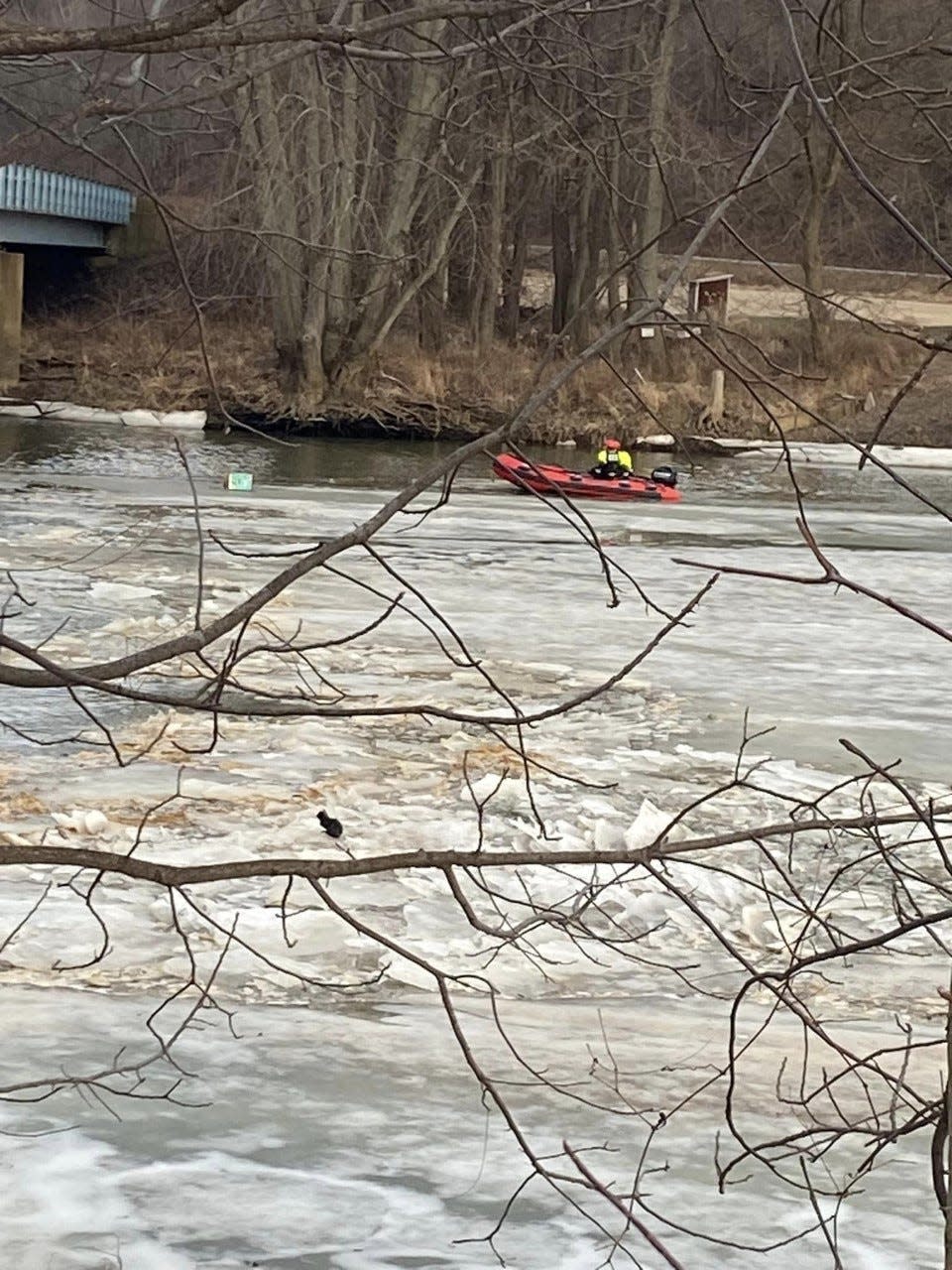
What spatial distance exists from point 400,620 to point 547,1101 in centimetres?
769

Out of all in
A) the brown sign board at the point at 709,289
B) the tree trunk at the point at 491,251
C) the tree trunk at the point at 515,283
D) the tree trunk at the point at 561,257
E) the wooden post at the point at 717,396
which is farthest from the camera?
the tree trunk at the point at 515,283

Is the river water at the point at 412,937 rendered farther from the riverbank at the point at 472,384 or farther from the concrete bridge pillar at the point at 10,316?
the concrete bridge pillar at the point at 10,316

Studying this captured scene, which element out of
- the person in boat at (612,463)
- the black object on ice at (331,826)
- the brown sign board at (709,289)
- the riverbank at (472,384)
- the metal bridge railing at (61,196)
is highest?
the metal bridge railing at (61,196)

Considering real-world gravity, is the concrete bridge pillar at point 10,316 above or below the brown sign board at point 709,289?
below

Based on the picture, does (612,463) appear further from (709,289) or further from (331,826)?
(331,826)

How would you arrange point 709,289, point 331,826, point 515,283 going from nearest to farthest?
1. point 331,826
2. point 709,289
3. point 515,283

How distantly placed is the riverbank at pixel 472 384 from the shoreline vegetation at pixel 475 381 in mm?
34

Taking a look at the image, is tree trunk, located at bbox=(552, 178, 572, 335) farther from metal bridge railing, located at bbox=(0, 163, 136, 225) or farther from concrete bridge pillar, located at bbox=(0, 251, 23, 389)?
concrete bridge pillar, located at bbox=(0, 251, 23, 389)

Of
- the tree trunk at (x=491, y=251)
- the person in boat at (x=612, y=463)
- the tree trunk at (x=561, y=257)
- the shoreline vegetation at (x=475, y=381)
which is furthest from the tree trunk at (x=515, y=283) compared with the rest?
the person in boat at (x=612, y=463)

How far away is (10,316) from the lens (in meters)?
33.4

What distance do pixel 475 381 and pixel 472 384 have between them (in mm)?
134

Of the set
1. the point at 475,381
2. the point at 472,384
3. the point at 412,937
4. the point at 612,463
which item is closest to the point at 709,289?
the point at 475,381

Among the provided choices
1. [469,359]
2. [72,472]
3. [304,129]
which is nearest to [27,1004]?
[72,472]

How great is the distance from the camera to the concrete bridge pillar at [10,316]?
32.8 meters
